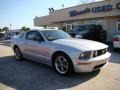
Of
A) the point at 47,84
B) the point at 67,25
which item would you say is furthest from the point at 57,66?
the point at 67,25

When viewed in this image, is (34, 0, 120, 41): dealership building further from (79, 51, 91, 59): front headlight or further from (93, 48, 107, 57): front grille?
(79, 51, 91, 59): front headlight

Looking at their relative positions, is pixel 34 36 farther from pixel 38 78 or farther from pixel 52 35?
pixel 38 78

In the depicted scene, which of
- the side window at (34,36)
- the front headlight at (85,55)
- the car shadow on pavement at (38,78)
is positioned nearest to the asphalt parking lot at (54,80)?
the car shadow on pavement at (38,78)

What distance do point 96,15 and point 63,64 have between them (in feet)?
48.2

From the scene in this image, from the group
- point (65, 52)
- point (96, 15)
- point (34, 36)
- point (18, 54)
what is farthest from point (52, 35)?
point (96, 15)

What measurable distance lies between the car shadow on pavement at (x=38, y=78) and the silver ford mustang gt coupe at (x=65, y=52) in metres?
0.30

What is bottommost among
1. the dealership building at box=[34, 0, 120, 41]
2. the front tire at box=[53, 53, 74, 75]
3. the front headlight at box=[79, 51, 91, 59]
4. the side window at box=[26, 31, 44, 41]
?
the front tire at box=[53, 53, 74, 75]

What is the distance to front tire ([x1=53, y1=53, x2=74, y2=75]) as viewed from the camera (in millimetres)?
5575

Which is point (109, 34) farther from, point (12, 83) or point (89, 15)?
point (12, 83)

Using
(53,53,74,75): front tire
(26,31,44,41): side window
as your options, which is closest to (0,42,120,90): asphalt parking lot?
(53,53,74,75): front tire

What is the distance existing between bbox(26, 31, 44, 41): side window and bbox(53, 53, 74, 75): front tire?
1.14 metres

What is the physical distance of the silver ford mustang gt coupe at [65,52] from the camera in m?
5.38

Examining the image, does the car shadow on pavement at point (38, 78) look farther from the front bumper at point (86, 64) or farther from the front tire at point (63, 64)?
the front bumper at point (86, 64)

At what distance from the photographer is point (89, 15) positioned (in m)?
20.3
